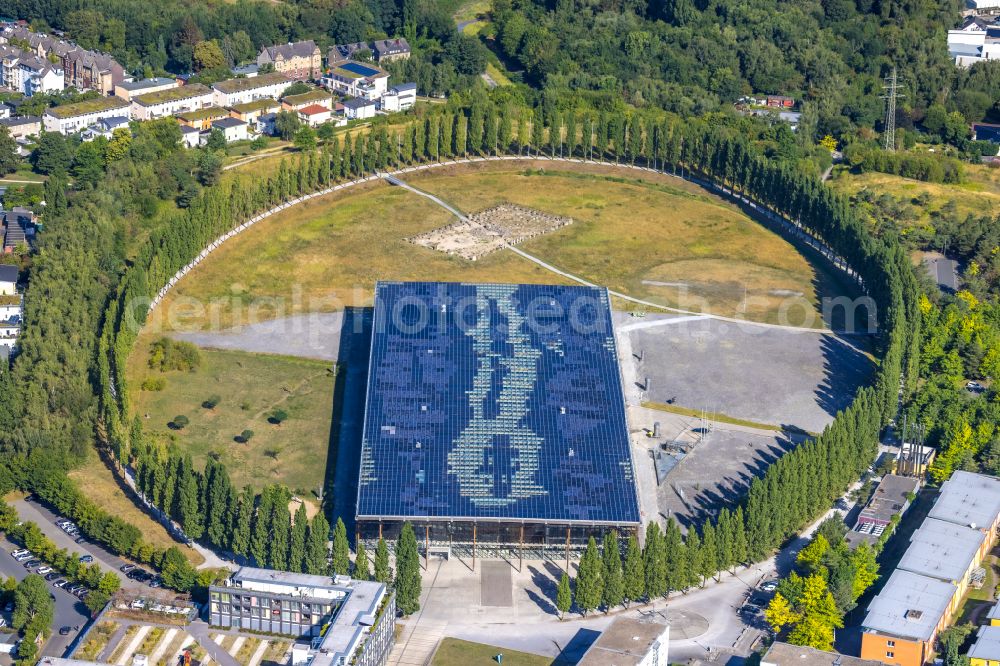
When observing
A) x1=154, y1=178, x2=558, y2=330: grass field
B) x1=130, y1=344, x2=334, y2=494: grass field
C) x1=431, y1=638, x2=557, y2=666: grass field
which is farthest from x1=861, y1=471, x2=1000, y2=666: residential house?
x1=154, y1=178, x2=558, y2=330: grass field

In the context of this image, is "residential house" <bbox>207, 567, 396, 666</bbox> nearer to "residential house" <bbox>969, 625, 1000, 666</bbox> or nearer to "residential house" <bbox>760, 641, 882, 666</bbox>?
"residential house" <bbox>760, 641, 882, 666</bbox>

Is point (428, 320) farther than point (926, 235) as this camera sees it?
No

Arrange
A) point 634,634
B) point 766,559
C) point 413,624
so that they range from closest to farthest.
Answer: point 634,634 → point 413,624 → point 766,559

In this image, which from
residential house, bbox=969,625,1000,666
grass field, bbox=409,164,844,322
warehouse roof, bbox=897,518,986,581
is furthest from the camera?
grass field, bbox=409,164,844,322

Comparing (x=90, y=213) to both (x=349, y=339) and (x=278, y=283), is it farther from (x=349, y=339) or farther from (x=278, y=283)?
(x=349, y=339)

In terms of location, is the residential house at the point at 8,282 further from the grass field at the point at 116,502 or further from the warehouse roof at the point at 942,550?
the warehouse roof at the point at 942,550

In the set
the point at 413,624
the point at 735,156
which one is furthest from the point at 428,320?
the point at 735,156
